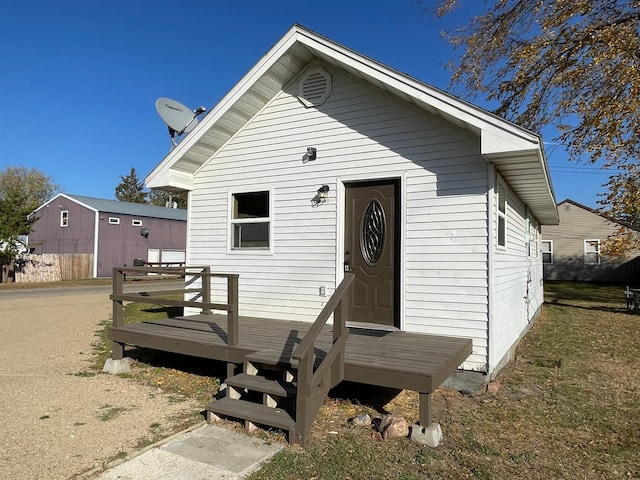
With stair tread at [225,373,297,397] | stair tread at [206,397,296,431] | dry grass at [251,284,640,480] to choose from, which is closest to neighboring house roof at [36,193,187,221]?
stair tread at [225,373,297,397]

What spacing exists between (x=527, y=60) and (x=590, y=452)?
10.8 meters

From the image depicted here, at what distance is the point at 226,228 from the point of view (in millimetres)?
7652

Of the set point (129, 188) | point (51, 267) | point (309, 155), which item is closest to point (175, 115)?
point (309, 155)

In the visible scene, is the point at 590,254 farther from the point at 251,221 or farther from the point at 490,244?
the point at 251,221

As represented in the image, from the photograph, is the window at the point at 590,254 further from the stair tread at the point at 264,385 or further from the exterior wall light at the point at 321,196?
the stair tread at the point at 264,385

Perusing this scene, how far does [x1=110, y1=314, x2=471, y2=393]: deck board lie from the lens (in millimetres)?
4082

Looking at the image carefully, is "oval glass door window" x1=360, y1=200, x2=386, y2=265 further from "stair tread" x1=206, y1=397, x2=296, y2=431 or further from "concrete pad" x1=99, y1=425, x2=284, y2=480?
"concrete pad" x1=99, y1=425, x2=284, y2=480

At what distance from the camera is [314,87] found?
6.84 metres

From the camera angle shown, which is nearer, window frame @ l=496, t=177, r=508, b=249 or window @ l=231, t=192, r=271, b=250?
window frame @ l=496, t=177, r=508, b=249

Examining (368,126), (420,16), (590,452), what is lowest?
(590,452)

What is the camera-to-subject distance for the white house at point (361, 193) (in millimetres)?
5496

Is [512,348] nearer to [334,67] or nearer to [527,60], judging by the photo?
[334,67]

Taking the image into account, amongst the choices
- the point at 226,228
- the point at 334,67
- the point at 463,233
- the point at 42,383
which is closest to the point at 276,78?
the point at 334,67

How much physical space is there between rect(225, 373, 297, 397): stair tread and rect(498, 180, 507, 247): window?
372 centimetres
